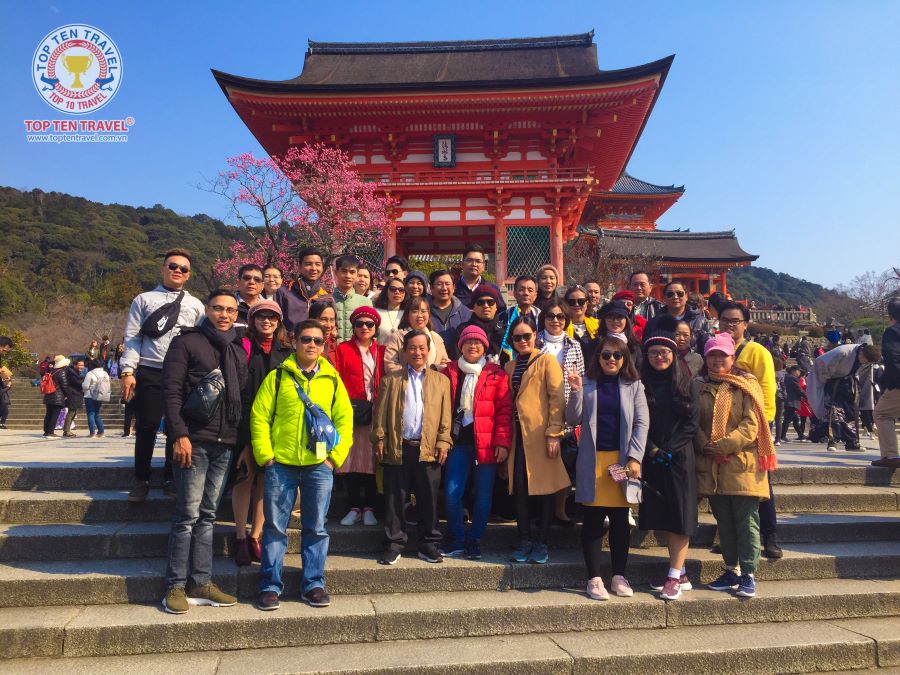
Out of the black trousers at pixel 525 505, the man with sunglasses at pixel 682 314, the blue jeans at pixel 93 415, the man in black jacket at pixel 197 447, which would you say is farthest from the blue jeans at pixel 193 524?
the blue jeans at pixel 93 415

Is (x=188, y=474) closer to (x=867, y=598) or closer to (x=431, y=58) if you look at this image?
(x=867, y=598)

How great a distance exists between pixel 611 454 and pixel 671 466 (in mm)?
414

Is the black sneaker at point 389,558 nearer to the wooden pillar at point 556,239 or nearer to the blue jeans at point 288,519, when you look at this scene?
the blue jeans at point 288,519

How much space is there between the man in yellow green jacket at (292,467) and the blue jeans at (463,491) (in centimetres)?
87

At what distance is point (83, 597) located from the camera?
137 inches

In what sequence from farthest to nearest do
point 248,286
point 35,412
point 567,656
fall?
point 35,412 < point 248,286 < point 567,656

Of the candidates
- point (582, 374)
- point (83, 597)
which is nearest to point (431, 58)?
point (582, 374)

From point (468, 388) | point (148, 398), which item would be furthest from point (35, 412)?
point (468, 388)

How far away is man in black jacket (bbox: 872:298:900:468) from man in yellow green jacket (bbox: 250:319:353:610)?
5085mm

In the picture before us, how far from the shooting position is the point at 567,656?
125 inches

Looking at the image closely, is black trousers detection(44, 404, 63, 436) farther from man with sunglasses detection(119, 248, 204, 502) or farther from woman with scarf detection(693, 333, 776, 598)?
woman with scarf detection(693, 333, 776, 598)

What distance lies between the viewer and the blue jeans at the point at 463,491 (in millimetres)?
3979

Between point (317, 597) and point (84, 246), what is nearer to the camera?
point (317, 597)

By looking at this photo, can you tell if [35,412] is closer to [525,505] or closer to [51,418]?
[51,418]
